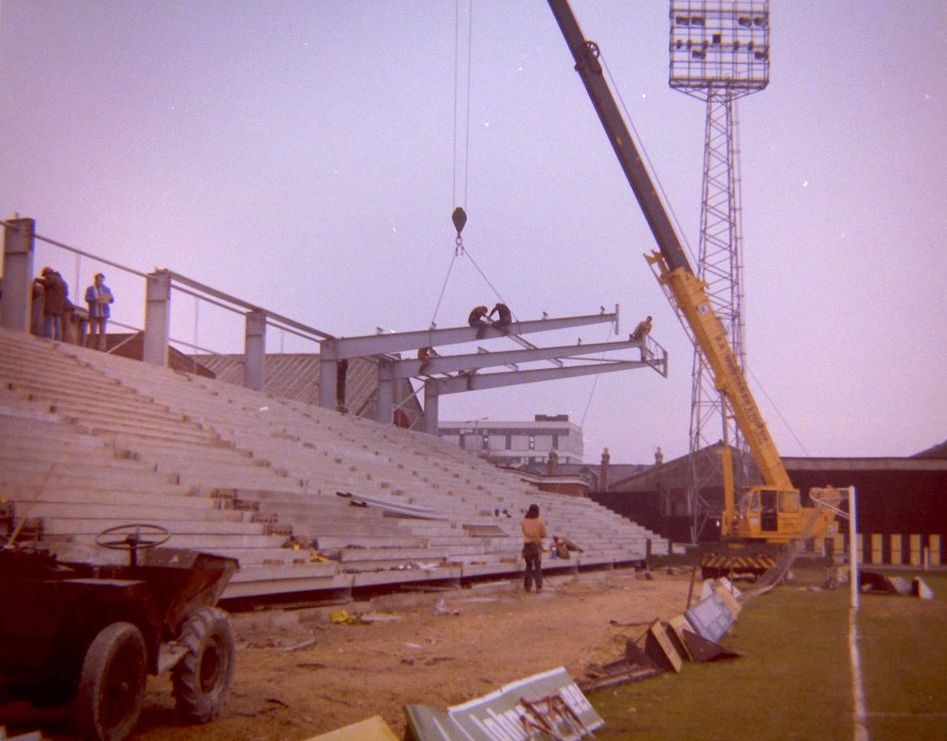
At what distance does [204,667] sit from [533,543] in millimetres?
13269

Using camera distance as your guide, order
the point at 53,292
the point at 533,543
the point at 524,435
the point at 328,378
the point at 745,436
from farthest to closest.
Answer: the point at 524,435
the point at 328,378
the point at 745,436
the point at 53,292
the point at 533,543

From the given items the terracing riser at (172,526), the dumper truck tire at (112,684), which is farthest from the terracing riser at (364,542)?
the dumper truck tire at (112,684)

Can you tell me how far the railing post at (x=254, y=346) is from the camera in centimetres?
2823

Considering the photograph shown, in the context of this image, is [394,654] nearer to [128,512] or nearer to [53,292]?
[128,512]

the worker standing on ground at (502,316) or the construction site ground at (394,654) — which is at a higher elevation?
the worker standing on ground at (502,316)

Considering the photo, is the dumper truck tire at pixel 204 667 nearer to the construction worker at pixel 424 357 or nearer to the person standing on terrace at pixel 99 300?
the person standing on terrace at pixel 99 300

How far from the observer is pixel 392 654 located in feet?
36.4

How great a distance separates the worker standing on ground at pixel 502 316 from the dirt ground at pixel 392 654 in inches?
494

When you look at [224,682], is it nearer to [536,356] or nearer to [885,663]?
[885,663]

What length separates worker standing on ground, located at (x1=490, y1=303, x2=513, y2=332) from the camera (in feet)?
101

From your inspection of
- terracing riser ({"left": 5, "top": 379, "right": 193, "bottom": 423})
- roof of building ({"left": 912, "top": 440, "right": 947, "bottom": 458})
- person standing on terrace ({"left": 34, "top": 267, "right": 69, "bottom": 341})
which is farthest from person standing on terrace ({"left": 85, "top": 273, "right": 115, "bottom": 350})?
roof of building ({"left": 912, "top": 440, "right": 947, "bottom": 458})

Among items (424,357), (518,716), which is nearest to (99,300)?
(424,357)

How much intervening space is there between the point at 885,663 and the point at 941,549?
108 ft

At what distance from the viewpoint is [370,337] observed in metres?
31.6
